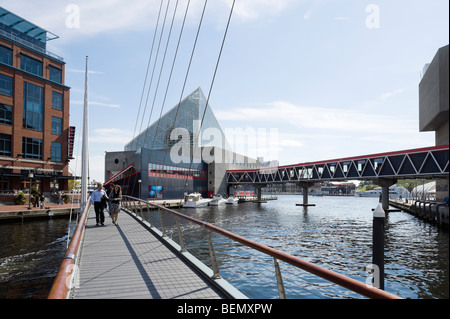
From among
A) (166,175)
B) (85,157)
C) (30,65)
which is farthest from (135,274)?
(166,175)

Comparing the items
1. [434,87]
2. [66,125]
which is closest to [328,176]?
[434,87]

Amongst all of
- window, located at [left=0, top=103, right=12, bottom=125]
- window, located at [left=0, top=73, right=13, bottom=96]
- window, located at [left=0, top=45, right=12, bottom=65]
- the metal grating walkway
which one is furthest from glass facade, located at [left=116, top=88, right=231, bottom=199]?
the metal grating walkway

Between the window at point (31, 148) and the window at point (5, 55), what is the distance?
403 inches

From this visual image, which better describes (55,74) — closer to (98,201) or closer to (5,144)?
(5,144)

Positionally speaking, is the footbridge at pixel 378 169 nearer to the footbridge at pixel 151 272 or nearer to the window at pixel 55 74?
the footbridge at pixel 151 272

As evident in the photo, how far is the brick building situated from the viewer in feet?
139

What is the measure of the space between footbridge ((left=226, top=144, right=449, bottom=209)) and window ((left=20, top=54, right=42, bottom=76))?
160 feet

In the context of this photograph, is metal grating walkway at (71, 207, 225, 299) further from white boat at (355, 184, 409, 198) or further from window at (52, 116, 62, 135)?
white boat at (355, 184, 409, 198)

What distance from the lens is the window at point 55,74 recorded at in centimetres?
5038

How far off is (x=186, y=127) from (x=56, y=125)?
51766 millimetres

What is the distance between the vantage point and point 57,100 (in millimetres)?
50812

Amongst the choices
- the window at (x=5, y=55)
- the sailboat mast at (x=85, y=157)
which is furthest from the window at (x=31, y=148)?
the sailboat mast at (x=85, y=157)

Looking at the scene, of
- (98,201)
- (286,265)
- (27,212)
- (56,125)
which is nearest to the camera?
(286,265)
